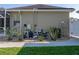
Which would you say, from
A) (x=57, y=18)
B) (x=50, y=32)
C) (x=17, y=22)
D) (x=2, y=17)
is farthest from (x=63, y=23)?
(x=2, y=17)

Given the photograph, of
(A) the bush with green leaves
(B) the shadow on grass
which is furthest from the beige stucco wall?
(B) the shadow on grass

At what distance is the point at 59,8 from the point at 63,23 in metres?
1.93

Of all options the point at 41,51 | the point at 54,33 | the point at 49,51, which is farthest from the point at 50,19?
the point at 41,51

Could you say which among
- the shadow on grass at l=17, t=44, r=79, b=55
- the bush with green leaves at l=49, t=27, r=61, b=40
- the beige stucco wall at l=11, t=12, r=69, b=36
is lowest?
the shadow on grass at l=17, t=44, r=79, b=55

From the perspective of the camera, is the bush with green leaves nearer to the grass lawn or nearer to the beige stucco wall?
the beige stucco wall

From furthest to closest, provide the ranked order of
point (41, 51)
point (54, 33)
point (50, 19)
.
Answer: point (50, 19), point (54, 33), point (41, 51)

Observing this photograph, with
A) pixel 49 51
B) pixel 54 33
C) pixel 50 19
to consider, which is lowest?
pixel 49 51

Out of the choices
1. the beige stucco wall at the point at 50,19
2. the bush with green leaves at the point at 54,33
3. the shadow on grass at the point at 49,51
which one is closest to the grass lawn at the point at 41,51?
the shadow on grass at the point at 49,51

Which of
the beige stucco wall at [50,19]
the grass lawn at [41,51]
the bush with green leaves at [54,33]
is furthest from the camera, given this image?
the beige stucco wall at [50,19]

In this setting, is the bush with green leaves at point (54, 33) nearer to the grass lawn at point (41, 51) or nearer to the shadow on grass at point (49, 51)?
the shadow on grass at point (49, 51)

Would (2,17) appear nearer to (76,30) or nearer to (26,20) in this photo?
(26,20)

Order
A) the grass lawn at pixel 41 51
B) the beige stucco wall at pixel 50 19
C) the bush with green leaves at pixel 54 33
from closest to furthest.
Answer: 1. the grass lawn at pixel 41 51
2. the bush with green leaves at pixel 54 33
3. the beige stucco wall at pixel 50 19

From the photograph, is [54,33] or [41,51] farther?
[54,33]

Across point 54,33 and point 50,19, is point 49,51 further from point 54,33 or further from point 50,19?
point 50,19
